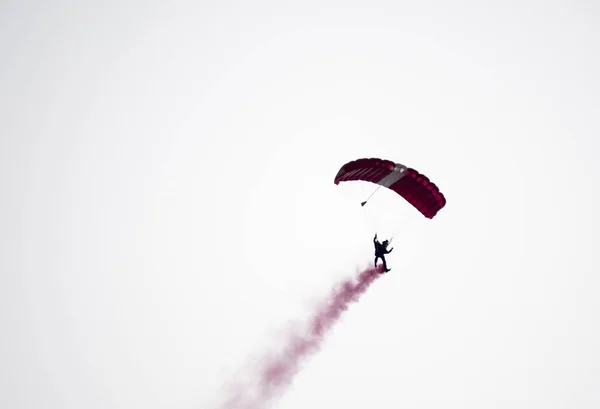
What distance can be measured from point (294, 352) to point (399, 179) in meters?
9.99

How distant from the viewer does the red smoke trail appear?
31.4 meters

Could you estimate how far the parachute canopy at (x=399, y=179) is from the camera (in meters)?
28.3

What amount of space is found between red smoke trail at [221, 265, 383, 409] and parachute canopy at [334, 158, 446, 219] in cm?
363

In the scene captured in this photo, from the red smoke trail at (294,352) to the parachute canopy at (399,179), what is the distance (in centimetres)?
363

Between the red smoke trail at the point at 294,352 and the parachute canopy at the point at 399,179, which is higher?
the parachute canopy at the point at 399,179

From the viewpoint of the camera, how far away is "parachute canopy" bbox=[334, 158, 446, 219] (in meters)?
28.3

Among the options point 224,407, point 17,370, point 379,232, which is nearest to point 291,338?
point 224,407

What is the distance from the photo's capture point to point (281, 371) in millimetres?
32062

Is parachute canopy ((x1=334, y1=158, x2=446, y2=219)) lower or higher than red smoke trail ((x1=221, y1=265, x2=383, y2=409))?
higher

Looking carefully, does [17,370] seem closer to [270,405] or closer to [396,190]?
[270,405]

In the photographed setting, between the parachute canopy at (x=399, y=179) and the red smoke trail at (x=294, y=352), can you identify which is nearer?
the parachute canopy at (x=399, y=179)

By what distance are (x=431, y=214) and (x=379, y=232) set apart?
2446 mm

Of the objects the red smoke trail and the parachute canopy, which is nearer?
the parachute canopy

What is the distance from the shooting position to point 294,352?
32.6 m
